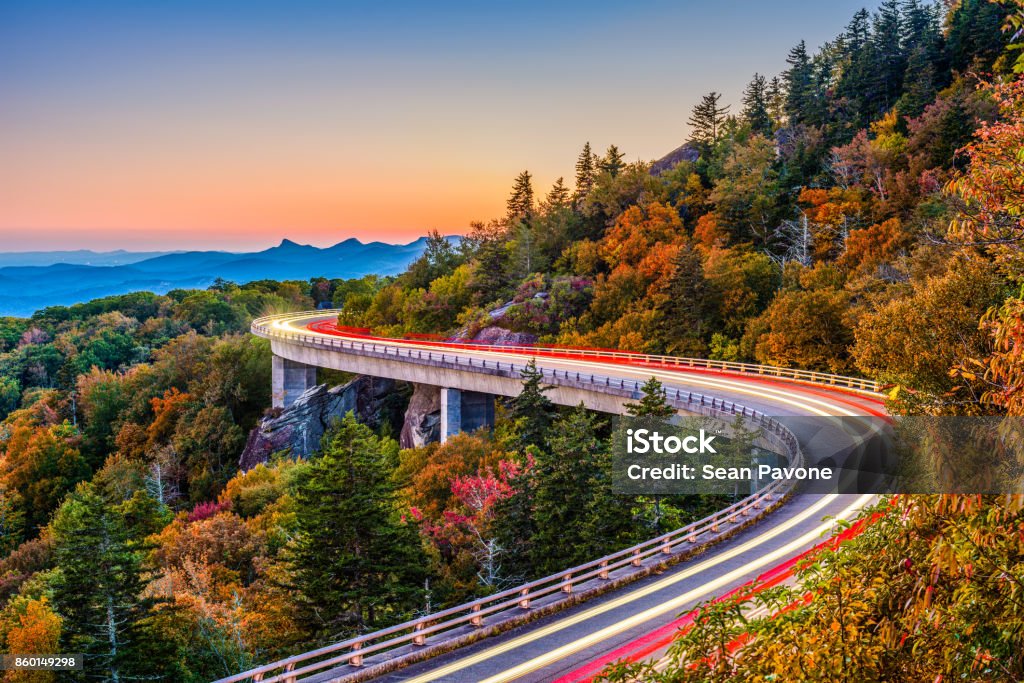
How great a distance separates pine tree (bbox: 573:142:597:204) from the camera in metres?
98.7

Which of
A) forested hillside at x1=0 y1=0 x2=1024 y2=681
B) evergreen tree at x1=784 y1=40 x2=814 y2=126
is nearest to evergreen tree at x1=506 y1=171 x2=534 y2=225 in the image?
forested hillside at x1=0 y1=0 x2=1024 y2=681

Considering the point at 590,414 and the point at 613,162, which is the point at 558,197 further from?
the point at 590,414

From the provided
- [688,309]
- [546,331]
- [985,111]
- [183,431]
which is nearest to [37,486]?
[183,431]

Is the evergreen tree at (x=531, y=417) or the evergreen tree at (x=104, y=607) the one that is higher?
the evergreen tree at (x=531, y=417)

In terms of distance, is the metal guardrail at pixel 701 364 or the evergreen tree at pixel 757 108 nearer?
the metal guardrail at pixel 701 364

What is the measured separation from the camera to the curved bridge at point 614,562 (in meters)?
14.5

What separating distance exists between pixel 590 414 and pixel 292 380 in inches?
1461

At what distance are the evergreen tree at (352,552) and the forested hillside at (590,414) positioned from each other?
96mm

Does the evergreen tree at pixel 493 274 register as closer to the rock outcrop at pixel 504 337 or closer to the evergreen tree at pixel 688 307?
the rock outcrop at pixel 504 337

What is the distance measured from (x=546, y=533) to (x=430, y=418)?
33.6m

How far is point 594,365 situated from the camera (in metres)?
50.4

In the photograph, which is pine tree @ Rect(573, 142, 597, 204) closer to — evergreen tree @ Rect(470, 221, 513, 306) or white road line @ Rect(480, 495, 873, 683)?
evergreen tree @ Rect(470, 221, 513, 306)

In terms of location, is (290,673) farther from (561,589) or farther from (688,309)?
(688,309)

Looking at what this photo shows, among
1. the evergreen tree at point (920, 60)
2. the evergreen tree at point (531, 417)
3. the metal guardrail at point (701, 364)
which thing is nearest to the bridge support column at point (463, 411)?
the metal guardrail at point (701, 364)
